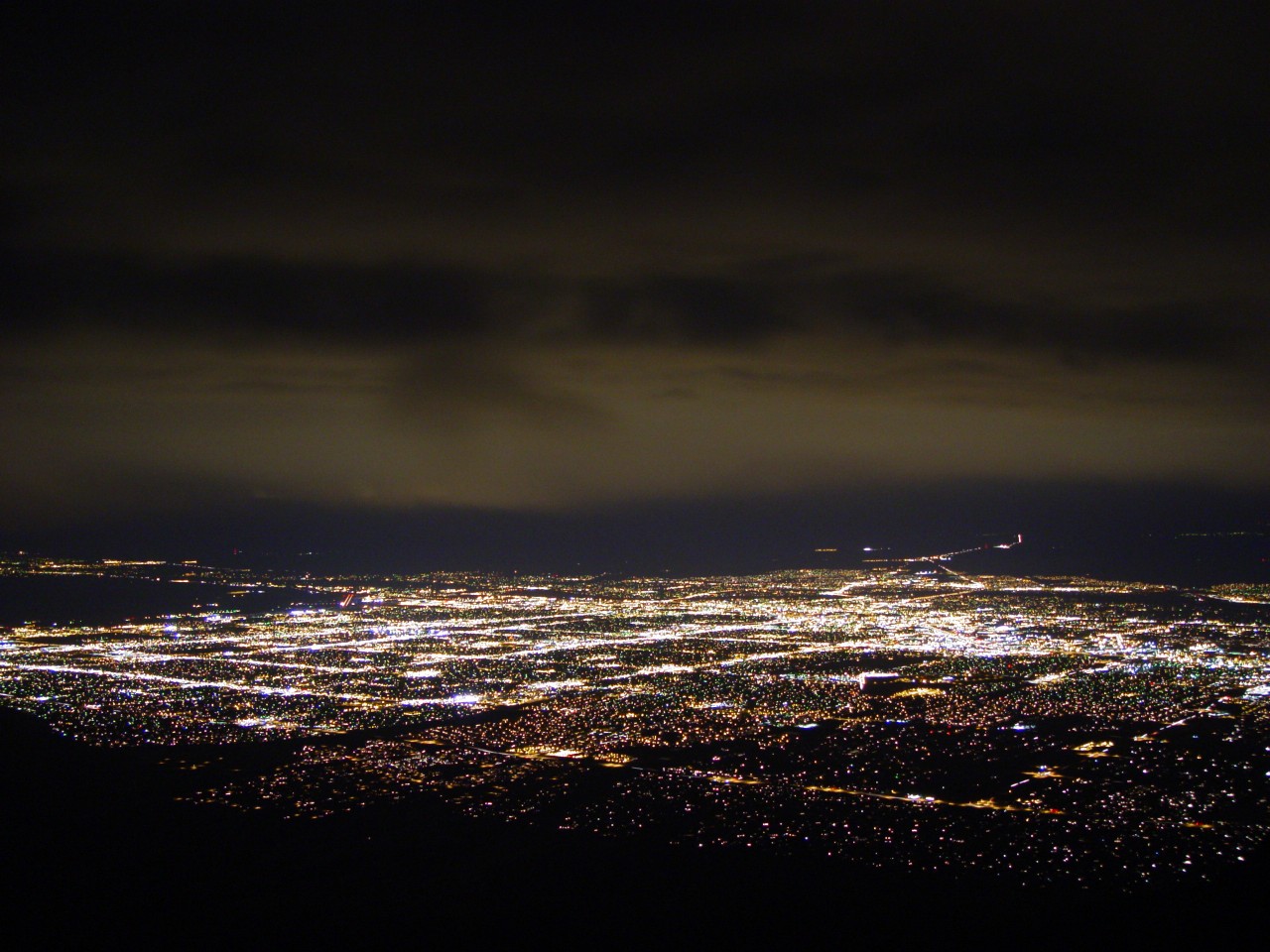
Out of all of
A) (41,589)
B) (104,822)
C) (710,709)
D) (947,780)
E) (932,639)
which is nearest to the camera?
(104,822)

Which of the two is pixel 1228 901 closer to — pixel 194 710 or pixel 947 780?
pixel 947 780

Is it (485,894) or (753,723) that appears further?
(753,723)

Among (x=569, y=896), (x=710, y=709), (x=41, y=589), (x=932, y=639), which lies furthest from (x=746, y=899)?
(x=41, y=589)

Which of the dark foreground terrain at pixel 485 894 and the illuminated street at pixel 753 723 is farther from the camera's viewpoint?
the illuminated street at pixel 753 723

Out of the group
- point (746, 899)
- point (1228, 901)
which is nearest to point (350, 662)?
point (746, 899)

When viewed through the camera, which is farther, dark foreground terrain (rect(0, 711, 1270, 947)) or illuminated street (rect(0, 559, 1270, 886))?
illuminated street (rect(0, 559, 1270, 886))

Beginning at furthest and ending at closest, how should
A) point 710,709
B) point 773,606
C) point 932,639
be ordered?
point 773,606 < point 932,639 < point 710,709

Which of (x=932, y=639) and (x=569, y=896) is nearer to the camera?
(x=569, y=896)
